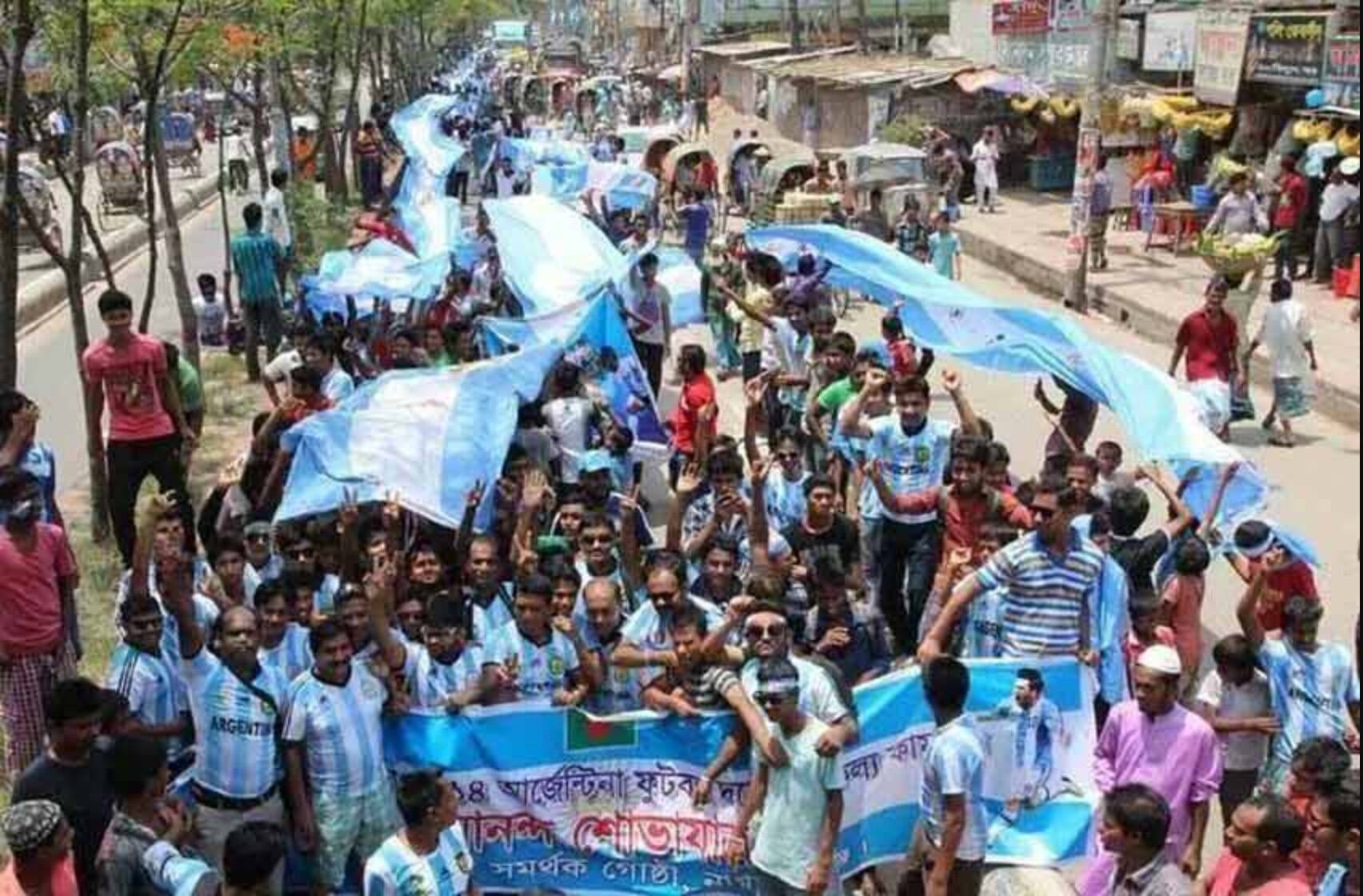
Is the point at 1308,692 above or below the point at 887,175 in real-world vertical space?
above

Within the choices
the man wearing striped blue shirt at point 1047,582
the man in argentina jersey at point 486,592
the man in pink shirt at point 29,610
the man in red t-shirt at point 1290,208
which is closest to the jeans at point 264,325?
the man in pink shirt at point 29,610

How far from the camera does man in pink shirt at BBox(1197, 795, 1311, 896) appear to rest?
4.21 m

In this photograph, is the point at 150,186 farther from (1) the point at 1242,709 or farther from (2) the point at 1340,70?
(2) the point at 1340,70

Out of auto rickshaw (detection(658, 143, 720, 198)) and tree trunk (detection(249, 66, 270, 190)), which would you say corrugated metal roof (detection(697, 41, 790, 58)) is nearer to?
auto rickshaw (detection(658, 143, 720, 198))

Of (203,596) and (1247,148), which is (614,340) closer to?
(203,596)

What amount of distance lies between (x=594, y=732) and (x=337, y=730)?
94 cm

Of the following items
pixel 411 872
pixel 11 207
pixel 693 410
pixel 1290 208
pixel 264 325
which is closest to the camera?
pixel 411 872

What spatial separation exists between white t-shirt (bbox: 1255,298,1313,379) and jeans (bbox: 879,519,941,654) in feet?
19.2

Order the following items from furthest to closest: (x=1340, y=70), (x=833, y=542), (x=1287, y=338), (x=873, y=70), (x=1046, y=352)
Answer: (x=873, y=70), (x=1340, y=70), (x=1287, y=338), (x=1046, y=352), (x=833, y=542)

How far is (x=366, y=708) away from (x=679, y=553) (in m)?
1.56

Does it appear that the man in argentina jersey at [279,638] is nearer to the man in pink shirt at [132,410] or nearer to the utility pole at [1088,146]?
the man in pink shirt at [132,410]

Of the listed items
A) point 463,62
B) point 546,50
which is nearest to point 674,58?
point 546,50

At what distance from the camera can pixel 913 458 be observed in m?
7.66

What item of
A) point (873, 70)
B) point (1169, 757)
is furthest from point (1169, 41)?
point (1169, 757)
